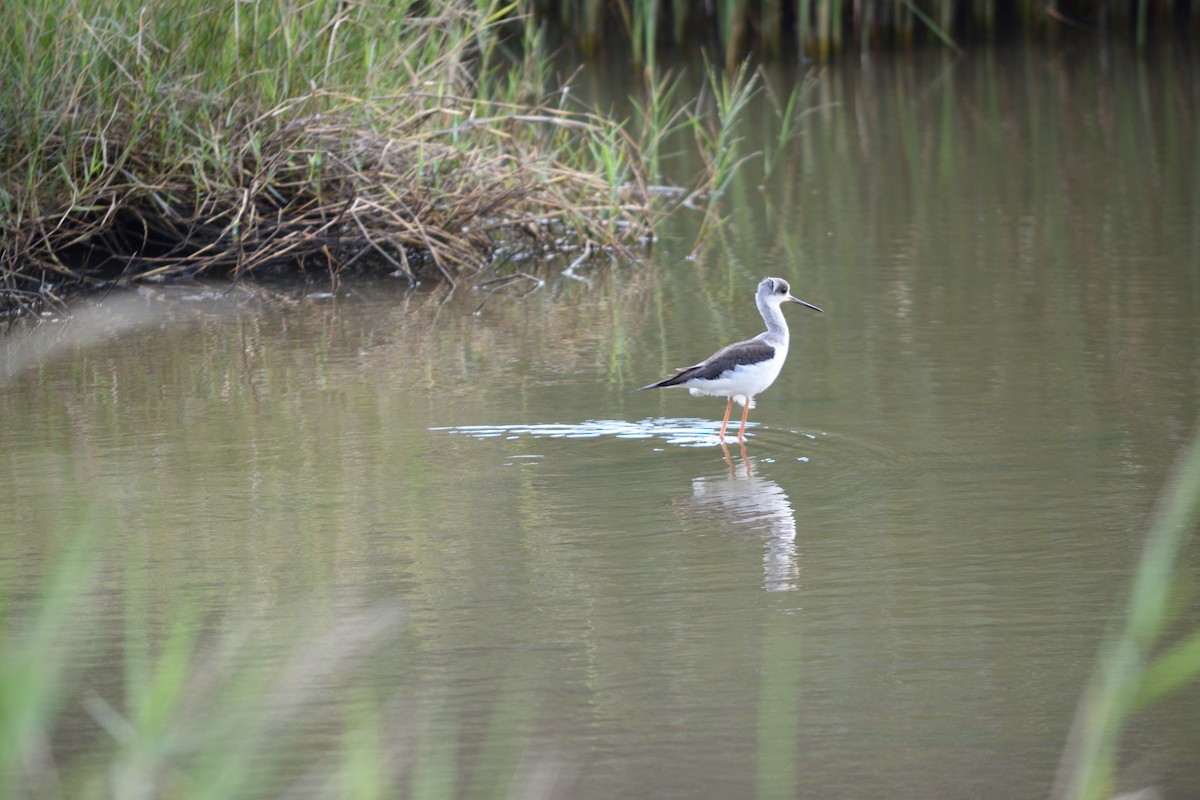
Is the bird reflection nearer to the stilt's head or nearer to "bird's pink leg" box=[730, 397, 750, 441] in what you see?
"bird's pink leg" box=[730, 397, 750, 441]

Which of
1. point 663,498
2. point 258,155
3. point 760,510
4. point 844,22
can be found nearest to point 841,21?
point 844,22

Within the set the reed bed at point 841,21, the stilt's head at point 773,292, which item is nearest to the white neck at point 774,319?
the stilt's head at point 773,292

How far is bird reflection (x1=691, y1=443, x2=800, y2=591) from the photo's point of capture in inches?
201

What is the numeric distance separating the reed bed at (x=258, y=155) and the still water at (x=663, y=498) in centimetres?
38

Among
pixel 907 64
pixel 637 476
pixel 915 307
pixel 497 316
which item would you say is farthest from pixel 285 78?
pixel 907 64

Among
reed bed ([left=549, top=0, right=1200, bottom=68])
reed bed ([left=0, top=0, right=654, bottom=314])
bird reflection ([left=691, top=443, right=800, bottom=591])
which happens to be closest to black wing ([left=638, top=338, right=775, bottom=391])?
bird reflection ([left=691, top=443, right=800, bottom=591])

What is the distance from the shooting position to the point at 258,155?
885cm

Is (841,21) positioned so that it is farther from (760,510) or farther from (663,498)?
(760,510)

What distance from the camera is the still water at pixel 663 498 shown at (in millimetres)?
4051

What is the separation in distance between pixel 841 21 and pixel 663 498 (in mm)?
14824

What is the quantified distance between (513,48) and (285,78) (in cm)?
1191

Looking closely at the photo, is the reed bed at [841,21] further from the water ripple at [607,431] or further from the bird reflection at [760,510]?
the bird reflection at [760,510]

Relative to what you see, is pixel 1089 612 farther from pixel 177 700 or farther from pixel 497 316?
pixel 497 316

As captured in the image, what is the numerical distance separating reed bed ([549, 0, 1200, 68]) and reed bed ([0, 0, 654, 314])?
8.15 meters
